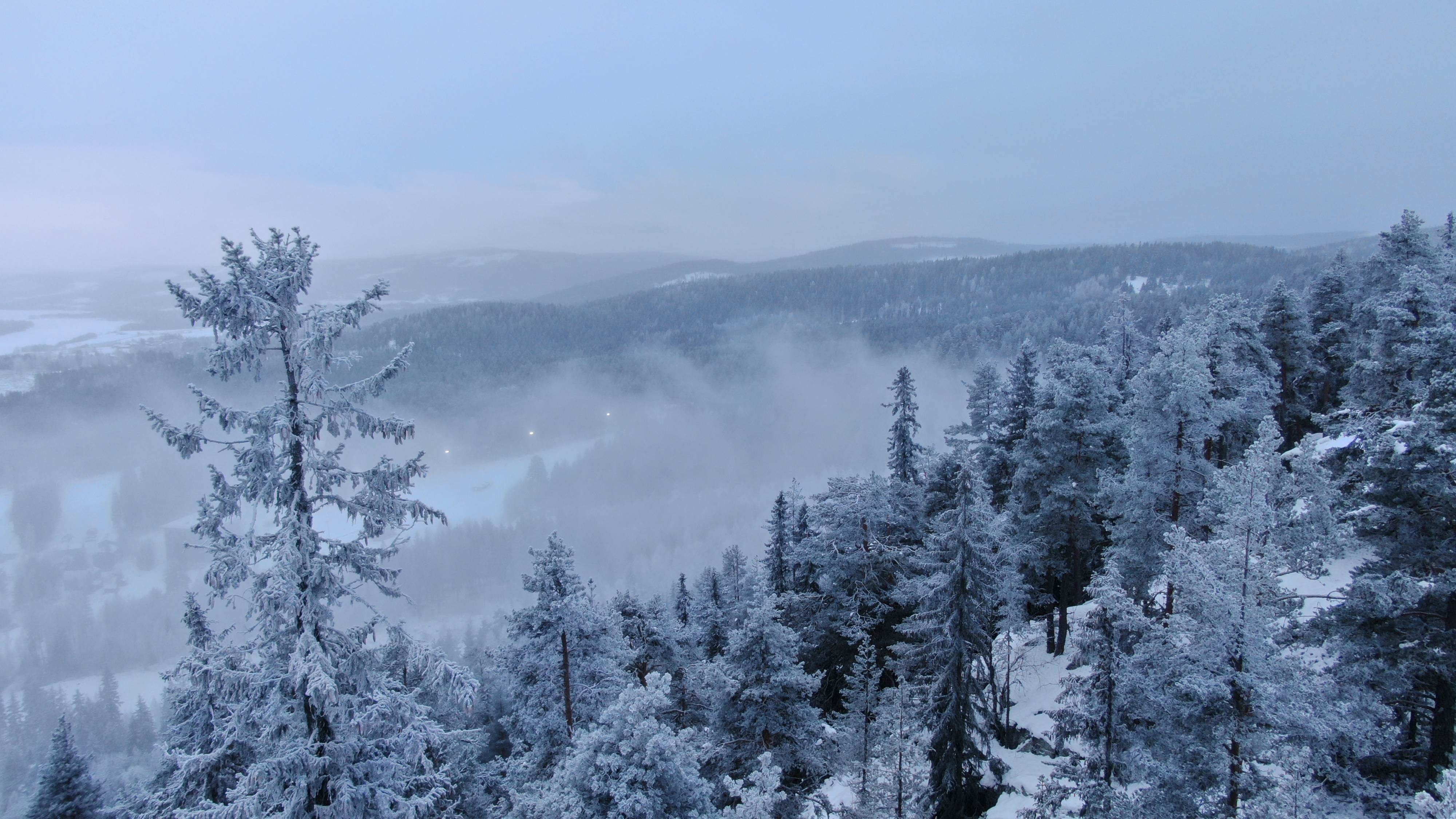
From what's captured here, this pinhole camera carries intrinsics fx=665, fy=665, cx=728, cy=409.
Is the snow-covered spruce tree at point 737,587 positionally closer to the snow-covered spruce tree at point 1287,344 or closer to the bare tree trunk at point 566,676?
the bare tree trunk at point 566,676

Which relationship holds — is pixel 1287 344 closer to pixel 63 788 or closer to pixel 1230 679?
pixel 1230 679

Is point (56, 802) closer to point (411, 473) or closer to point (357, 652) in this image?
point (357, 652)

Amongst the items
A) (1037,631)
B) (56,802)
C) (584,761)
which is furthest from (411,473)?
(1037,631)

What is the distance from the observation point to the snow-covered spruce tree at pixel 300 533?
26.0ft

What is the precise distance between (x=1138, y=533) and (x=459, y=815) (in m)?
21.9

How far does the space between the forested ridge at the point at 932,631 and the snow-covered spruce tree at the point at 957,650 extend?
0.12 metres

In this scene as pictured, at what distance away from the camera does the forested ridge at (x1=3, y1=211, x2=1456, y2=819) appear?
846cm

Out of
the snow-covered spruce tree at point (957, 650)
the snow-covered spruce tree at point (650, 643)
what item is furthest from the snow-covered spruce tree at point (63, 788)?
the snow-covered spruce tree at point (957, 650)

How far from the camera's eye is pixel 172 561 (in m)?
187

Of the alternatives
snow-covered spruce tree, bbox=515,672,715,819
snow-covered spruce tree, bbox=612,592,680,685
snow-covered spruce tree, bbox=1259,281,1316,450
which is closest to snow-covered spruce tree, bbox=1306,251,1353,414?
snow-covered spruce tree, bbox=1259,281,1316,450

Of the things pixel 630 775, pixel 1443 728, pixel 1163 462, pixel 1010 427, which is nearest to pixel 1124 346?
pixel 1010 427

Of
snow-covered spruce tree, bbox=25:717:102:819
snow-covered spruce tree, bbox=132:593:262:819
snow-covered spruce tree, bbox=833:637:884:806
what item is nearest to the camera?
snow-covered spruce tree, bbox=132:593:262:819

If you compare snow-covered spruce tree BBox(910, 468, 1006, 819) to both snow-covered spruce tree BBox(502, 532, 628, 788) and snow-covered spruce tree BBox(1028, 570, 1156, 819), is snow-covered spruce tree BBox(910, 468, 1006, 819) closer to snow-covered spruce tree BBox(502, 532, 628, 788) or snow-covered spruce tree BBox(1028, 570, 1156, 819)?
snow-covered spruce tree BBox(1028, 570, 1156, 819)

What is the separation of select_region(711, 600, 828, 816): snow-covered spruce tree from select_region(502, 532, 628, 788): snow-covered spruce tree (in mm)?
3376
